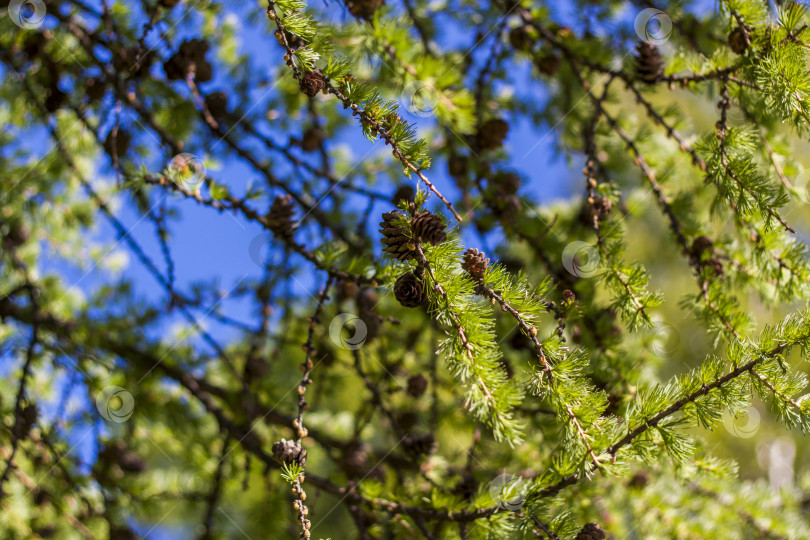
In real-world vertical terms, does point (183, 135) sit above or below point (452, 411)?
above

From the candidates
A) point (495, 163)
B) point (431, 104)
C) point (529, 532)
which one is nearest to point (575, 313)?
point (529, 532)

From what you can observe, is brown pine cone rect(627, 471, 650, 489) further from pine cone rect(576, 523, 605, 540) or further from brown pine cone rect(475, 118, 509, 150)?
brown pine cone rect(475, 118, 509, 150)

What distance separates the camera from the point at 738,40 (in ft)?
3.23

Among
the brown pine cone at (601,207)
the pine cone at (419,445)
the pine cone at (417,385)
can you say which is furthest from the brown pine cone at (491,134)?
the pine cone at (419,445)

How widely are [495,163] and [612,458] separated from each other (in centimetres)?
82

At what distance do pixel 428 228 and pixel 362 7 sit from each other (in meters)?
0.57

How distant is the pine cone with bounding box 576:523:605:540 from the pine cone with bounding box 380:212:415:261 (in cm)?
44

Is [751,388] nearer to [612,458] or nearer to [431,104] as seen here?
[612,458]

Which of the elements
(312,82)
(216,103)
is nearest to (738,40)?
(312,82)

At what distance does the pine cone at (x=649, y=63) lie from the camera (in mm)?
1138

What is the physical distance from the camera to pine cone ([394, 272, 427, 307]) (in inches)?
31.9

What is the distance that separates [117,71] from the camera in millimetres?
1202

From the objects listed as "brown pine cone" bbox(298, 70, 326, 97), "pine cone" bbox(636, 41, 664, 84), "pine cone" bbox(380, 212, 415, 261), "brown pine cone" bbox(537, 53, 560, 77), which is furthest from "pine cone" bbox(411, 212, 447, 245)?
"brown pine cone" bbox(537, 53, 560, 77)

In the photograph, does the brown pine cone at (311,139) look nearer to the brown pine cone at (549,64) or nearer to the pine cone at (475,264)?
the brown pine cone at (549,64)
